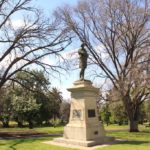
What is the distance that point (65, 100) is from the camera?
252ft

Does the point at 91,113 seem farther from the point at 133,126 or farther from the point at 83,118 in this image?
the point at 133,126

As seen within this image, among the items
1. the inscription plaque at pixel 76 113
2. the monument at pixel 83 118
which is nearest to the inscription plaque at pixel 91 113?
the monument at pixel 83 118

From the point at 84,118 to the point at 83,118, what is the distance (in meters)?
0.06

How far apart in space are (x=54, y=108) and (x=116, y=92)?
21.1 meters

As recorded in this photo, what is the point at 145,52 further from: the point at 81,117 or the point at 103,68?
the point at 81,117

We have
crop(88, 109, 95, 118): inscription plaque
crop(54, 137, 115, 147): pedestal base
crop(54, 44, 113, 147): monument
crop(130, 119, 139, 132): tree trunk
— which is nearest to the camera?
crop(54, 137, 115, 147): pedestal base

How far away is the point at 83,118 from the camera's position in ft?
53.5

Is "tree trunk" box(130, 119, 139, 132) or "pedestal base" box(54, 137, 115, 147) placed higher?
"tree trunk" box(130, 119, 139, 132)

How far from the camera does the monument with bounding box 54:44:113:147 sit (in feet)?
52.5

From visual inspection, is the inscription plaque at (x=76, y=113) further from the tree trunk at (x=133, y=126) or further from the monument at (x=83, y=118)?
the tree trunk at (x=133, y=126)

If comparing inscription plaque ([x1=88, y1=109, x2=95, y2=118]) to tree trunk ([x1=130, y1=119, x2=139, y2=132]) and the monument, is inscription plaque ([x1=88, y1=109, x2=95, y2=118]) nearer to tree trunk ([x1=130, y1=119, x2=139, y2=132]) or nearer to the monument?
the monument

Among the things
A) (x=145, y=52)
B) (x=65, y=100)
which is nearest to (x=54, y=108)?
(x=145, y=52)

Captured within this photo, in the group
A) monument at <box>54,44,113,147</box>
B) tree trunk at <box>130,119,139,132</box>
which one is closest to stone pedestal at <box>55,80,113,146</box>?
monument at <box>54,44,113,147</box>

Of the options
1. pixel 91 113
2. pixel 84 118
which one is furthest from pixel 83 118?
pixel 91 113
